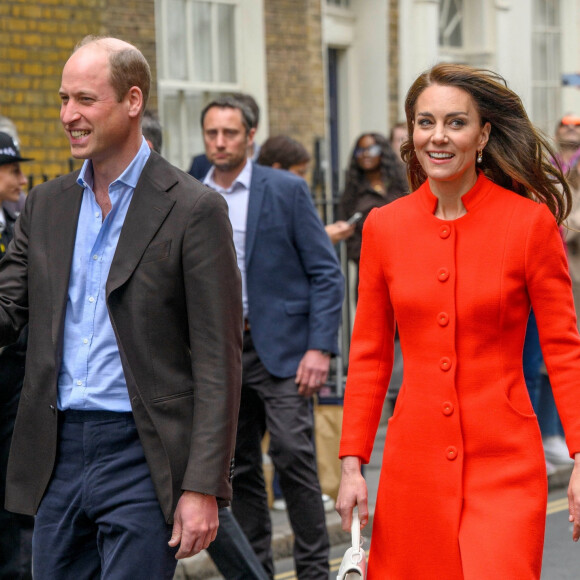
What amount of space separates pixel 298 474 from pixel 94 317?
245cm

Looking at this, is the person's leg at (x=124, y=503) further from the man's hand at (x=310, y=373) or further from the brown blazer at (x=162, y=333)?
the man's hand at (x=310, y=373)

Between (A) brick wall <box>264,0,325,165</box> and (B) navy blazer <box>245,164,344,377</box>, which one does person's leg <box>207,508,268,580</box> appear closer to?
(B) navy blazer <box>245,164,344,377</box>

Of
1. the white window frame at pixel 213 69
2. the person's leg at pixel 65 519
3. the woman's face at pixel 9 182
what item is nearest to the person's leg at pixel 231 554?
the person's leg at pixel 65 519

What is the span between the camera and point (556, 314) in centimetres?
386

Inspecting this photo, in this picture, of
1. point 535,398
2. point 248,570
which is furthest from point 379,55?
point 248,570

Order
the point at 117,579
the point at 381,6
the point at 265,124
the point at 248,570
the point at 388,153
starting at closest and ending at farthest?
the point at 117,579, the point at 248,570, the point at 388,153, the point at 265,124, the point at 381,6

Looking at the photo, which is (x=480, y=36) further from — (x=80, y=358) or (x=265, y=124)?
(x=80, y=358)

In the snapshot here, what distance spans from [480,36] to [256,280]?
11293mm

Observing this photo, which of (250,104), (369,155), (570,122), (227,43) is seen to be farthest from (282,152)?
(227,43)

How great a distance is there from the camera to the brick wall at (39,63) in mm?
10328

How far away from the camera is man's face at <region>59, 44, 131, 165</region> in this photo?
3.72m

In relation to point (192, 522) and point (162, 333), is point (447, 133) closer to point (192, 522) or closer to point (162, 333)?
point (162, 333)

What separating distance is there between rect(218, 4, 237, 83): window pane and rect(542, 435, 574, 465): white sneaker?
486 cm

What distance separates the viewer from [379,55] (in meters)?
14.9
